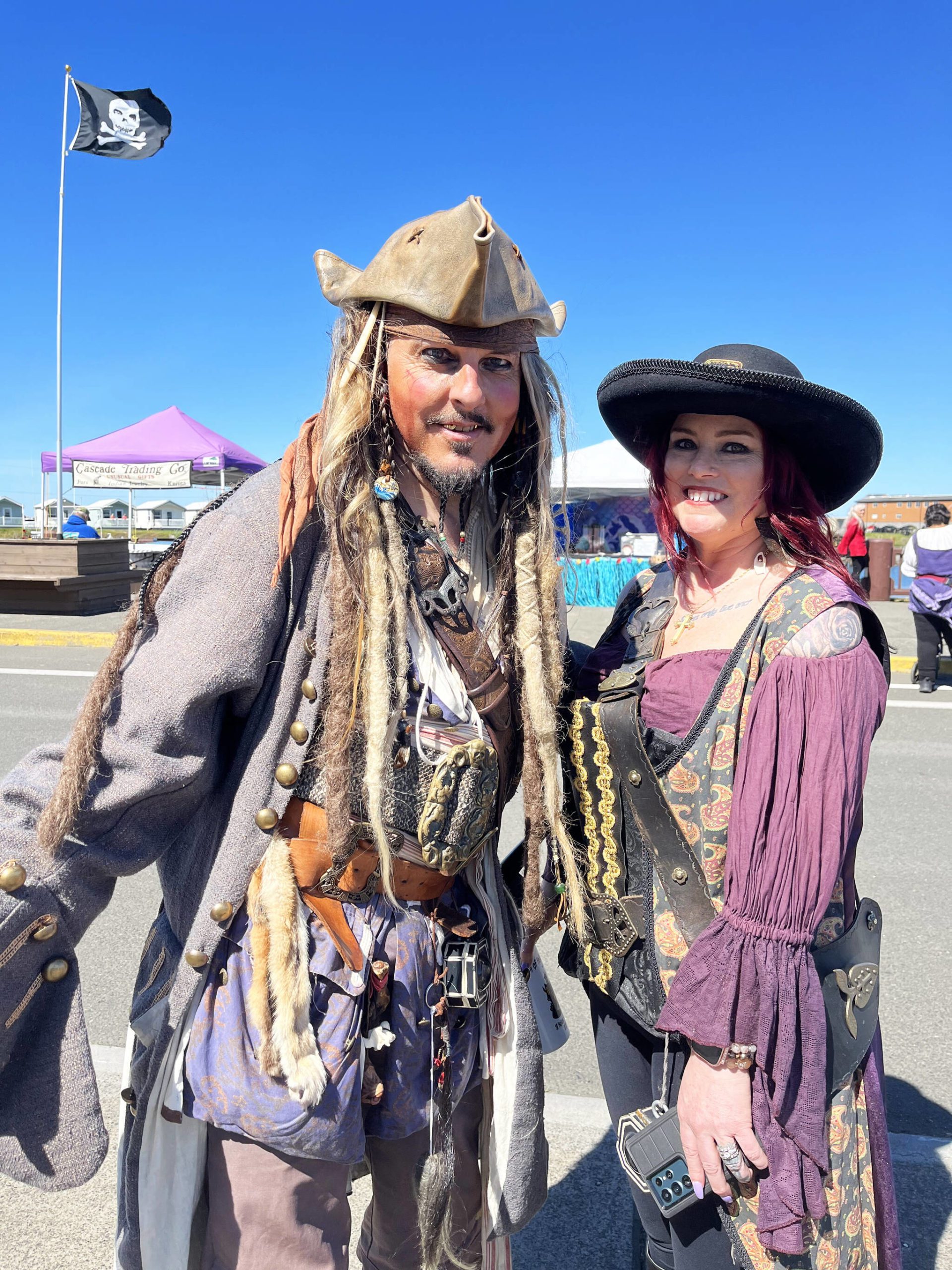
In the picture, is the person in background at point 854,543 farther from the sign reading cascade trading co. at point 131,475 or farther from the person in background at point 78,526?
the person in background at point 78,526

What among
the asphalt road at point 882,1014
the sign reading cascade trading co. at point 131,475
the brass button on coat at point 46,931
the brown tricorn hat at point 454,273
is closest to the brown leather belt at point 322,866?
the brass button on coat at point 46,931

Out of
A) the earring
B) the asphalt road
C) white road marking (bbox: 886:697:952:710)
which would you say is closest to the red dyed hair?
the earring

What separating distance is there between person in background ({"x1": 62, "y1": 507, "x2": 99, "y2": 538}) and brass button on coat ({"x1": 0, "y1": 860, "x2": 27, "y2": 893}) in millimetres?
13554

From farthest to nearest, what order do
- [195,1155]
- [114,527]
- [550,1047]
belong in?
[114,527] → [550,1047] → [195,1155]

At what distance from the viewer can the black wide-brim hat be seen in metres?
1.62

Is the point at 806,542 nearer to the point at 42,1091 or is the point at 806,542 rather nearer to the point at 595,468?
the point at 42,1091

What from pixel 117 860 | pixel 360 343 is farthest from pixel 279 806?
pixel 360 343

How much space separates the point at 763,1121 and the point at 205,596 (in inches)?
46.7

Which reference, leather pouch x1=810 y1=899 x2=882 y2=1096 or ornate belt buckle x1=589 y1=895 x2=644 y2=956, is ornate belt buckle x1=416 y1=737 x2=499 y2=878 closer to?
ornate belt buckle x1=589 y1=895 x2=644 y2=956

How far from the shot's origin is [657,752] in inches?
63.8

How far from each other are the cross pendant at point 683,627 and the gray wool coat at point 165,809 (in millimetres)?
709

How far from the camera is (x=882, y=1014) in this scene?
3.00m

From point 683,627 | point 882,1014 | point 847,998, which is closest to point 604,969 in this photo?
point 847,998

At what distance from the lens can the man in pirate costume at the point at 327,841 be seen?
1.38 meters
